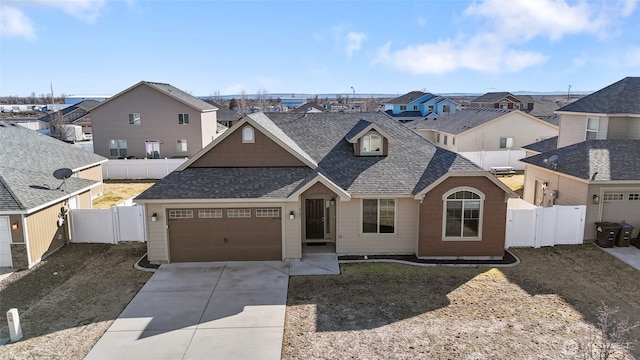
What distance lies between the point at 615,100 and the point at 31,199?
27.0 metres

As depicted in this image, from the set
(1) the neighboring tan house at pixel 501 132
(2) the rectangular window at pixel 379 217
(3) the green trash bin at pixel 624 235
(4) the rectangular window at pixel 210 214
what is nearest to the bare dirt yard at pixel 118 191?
(4) the rectangular window at pixel 210 214

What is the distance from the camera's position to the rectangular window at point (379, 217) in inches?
677

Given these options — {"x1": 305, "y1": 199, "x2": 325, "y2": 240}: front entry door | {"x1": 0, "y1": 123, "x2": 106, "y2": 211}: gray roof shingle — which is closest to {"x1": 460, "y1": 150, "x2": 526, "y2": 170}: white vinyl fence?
{"x1": 305, "y1": 199, "x2": 325, "y2": 240}: front entry door

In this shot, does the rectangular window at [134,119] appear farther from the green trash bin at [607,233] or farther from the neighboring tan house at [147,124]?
the green trash bin at [607,233]

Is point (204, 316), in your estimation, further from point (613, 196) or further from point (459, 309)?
point (613, 196)

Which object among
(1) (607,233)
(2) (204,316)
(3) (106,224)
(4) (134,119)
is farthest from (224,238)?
(4) (134,119)

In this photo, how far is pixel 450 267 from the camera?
16297mm

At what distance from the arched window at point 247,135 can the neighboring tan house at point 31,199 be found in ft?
25.6

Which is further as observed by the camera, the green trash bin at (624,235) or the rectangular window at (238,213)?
the green trash bin at (624,235)

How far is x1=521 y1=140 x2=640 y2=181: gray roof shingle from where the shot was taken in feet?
60.6

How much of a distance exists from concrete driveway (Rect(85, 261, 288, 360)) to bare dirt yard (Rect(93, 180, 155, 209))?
12.3 metres

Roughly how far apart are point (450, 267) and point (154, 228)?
1101cm

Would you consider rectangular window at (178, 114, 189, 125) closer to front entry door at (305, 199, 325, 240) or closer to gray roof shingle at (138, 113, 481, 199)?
gray roof shingle at (138, 113, 481, 199)

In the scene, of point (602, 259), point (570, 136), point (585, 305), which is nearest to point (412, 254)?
point (585, 305)
